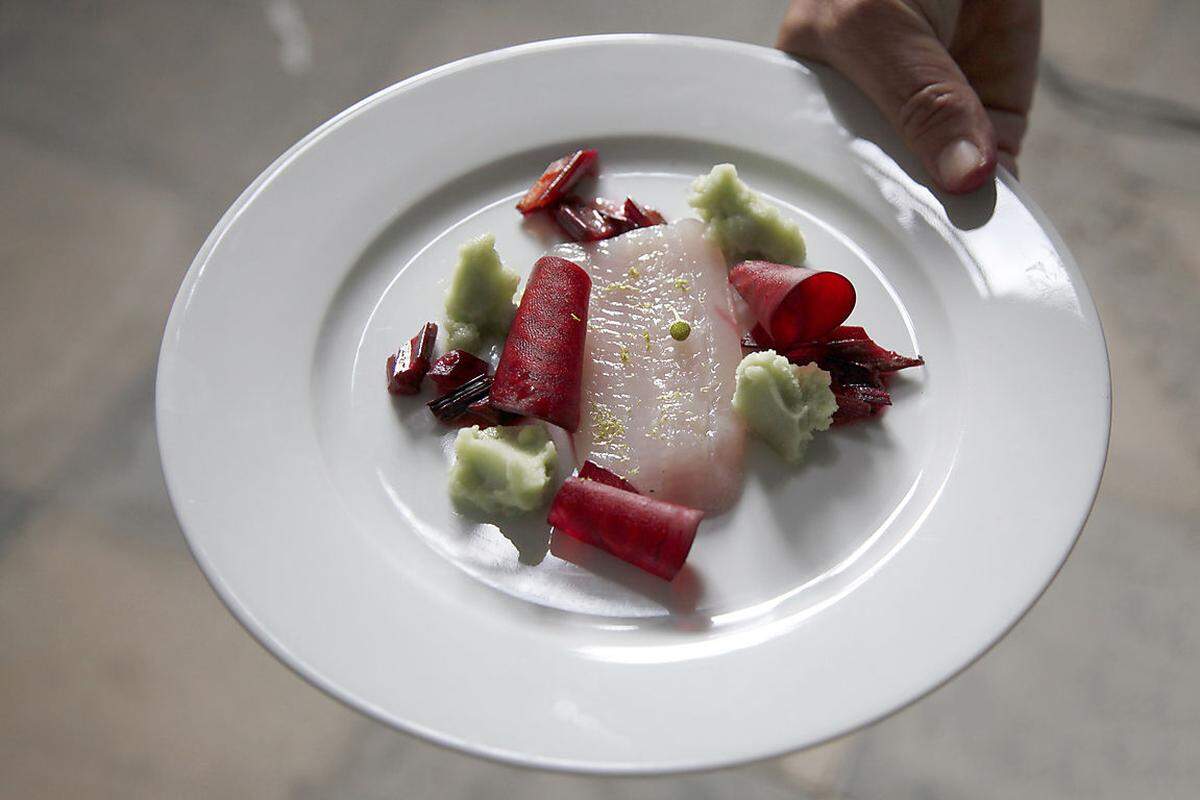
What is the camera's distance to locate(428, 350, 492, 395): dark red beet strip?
174 cm

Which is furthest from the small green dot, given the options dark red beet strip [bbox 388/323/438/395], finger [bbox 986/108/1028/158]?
finger [bbox 986/108/1028/158]

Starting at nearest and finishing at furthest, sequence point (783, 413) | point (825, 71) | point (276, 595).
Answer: point (276, 595), point (783, 413), point (825, 71)

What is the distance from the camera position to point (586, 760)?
1298mm

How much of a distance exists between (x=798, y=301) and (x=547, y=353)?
43 cm

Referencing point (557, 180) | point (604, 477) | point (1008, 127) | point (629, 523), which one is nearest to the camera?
point (629, 523)

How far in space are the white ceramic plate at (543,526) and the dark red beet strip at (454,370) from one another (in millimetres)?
78

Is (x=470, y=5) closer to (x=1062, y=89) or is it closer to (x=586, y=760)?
(x=1062, y=89)

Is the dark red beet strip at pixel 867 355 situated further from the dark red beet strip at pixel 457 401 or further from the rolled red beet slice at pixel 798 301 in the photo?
the dark red beet strip at pixel 457 401

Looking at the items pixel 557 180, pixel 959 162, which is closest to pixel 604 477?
pixel 557 180

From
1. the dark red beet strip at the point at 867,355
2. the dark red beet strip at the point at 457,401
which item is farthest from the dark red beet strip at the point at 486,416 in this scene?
the dark red beet strip at the point at 867,355

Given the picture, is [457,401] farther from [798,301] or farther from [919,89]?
[919,89]

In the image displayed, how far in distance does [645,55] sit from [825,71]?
0.37 metres

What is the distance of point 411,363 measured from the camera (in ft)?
5.76

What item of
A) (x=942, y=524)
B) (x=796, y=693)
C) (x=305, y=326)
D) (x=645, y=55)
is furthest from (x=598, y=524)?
(x=645, y=55)
